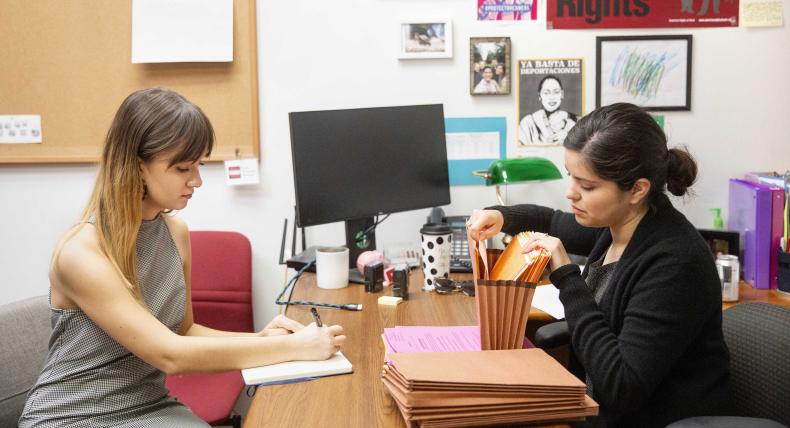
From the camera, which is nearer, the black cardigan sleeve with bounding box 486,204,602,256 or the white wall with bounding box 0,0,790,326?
the black cardigan sleeve with bounding box 486,204,602,256

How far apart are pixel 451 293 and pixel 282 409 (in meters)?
0.88

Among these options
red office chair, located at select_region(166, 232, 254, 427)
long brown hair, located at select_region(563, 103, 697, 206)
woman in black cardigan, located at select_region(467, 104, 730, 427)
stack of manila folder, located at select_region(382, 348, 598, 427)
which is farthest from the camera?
red office chair, located at select_region(166, 232, 254, 427)

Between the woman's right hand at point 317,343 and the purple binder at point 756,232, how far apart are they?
5.15ft

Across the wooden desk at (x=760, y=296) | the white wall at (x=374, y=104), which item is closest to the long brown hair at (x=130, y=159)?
the white wall at (x=374, y=104)

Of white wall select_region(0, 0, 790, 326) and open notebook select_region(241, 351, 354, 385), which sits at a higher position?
white wall select_region(0, 0, 790, 326)

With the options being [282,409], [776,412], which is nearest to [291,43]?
[282,409]

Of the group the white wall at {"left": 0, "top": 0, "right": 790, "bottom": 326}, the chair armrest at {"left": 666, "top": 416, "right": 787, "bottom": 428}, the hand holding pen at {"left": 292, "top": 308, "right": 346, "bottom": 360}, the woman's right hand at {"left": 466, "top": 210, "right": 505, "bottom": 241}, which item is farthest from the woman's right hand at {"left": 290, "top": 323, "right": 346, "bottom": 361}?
the white wall at {"left": 0, "top": 0, "right": 790, "bottom": 326}

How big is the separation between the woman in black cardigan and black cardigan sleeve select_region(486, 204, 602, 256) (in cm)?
36

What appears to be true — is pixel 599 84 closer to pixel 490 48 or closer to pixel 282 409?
pixel 490 48

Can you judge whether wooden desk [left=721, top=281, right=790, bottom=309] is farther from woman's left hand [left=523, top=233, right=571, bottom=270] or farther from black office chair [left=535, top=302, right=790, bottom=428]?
woman's left hand [left=523, top=233, right=571, bottom=270]

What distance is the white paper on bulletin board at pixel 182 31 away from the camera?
249 centimetres

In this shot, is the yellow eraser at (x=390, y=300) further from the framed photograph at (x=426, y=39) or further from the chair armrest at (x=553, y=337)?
the framed photograph at (x=426, y=39)

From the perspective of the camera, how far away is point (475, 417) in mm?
1156

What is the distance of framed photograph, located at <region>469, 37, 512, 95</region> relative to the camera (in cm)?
257
